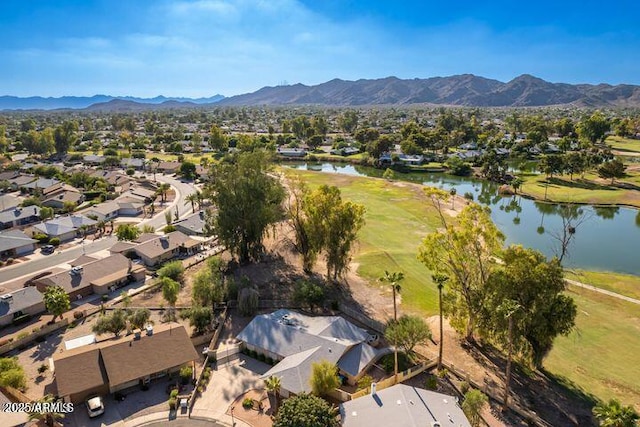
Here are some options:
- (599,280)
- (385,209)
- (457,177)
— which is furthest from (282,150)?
(599,280)

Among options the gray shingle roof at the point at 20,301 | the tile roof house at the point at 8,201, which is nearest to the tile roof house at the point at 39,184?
the tile roof house at the point at 8,201

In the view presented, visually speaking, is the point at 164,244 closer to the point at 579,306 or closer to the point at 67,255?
the point at 67,255

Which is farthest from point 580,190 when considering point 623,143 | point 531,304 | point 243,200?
point 623,143

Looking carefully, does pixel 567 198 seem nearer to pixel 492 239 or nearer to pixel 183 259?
pixel 492 239

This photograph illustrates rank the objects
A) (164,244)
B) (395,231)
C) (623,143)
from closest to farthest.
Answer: (164,244) < (395,231) < (623,143)

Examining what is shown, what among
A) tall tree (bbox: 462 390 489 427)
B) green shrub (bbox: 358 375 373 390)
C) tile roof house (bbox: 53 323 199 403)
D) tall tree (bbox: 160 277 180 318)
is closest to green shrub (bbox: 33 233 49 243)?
tall tree (bbox: 160 277 180 318)

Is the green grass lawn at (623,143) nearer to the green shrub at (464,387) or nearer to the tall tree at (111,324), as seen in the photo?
the green shrub at (464,387)
